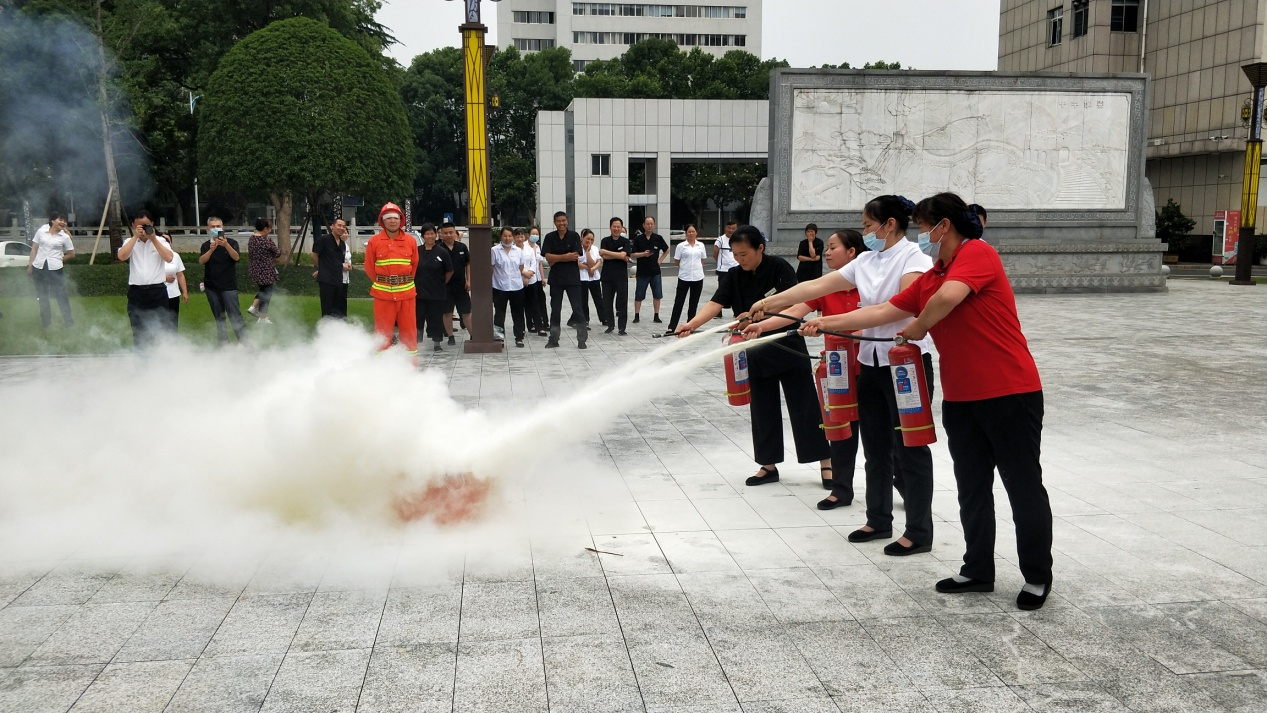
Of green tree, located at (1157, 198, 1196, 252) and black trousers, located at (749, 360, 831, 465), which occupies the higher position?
green tree, located at (1157, 198, 1196, 252)

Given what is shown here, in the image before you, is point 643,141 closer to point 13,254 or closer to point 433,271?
point 13,254

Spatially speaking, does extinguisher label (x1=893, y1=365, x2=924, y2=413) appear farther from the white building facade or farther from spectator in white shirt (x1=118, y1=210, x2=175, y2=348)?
the white building facade

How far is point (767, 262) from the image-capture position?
6699 millimetres

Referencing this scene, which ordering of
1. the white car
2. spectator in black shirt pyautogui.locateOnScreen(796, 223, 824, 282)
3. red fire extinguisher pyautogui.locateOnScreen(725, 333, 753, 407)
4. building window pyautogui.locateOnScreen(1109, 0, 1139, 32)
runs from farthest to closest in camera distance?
building window pyautogui.locateOnScreen(1109, 0, 1139, 32)
the white car
spectator in black shirt pyautogui.locateOnScreen(796, 223, 824, 282)
red fire extinguisher pyautogui.locateOnScreen(725, 333, 753, 407)

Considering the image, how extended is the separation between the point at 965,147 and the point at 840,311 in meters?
19.3

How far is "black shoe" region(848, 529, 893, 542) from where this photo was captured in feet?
17.9

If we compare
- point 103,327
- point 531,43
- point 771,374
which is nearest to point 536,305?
point 103,327

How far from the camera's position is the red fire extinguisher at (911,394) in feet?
16.5

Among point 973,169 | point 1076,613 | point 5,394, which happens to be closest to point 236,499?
point 1076,613

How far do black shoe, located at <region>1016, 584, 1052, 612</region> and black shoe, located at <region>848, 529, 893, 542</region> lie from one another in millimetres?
1070

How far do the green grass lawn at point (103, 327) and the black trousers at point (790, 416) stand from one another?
355 inches

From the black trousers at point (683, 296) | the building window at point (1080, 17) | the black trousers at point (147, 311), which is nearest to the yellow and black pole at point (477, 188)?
the black trousers at point (683, 296)

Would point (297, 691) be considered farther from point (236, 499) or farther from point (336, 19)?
point (336, 19)

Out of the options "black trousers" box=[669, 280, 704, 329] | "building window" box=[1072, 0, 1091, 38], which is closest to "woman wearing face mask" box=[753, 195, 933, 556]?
"black trousers" box=[669, 280, 704, 329]
